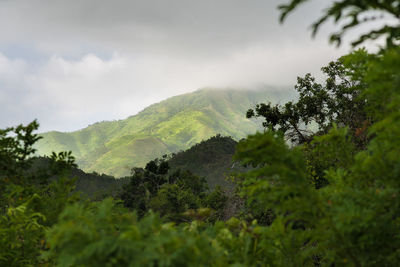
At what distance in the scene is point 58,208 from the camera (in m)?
3.85

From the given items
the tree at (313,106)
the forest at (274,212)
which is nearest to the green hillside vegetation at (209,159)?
the tree at (313,106)

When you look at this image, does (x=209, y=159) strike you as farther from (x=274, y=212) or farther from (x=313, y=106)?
(x=274, y=212)

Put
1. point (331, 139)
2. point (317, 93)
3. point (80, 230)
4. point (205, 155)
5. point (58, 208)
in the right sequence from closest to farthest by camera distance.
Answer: point (80, 230) → point (331, 139) → point (58, 208) → point (317, 93) → point (205, 155)

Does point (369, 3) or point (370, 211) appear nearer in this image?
point (369, 3)

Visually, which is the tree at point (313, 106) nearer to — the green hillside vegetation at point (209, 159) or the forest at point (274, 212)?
the forest at point (274, 212)

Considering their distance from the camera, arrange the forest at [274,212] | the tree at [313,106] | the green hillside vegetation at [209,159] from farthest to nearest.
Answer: the green hillside vegetation at [209,159], the tree at [313,106], the forest at [274,212]

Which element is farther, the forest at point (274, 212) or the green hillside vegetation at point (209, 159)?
the green hillside vegetation at point (209, 159)

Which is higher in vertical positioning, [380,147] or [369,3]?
[369,3]

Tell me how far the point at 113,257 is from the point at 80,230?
0.26m

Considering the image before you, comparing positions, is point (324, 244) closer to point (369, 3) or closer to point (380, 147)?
point (380, 147)

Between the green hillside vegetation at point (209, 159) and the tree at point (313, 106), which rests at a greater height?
the tree at point (313, 106)

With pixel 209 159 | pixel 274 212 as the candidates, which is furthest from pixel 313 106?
pixel 209 159

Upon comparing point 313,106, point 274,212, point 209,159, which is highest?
point 313,106

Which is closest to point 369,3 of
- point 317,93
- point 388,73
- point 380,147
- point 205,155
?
point 388,73
